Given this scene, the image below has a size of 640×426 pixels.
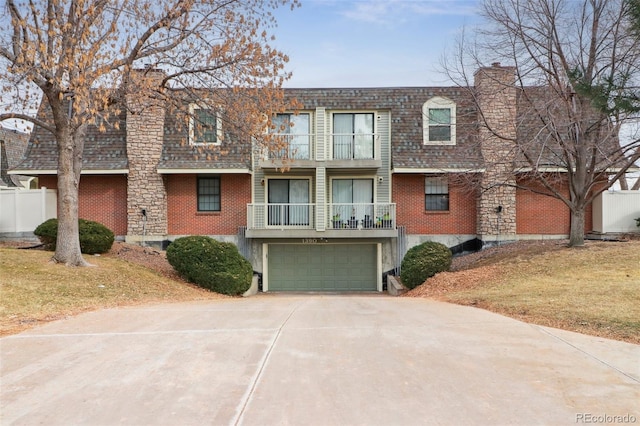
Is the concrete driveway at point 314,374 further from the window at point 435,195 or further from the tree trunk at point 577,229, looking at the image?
the window at point 435,195

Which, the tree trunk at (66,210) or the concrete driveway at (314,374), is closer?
the concrete driveway at (314,374)

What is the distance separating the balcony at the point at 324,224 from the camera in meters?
20.8

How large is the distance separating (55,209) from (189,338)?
16800 mm

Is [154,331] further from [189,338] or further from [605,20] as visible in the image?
[605,20]

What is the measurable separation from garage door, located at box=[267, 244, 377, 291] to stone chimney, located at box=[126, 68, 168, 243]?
5.04 meters

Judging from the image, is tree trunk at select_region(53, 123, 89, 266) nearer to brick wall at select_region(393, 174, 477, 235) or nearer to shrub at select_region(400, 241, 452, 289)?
shrub at select_region(400, 241, 452, 289)

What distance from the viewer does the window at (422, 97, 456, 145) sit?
21812 mm

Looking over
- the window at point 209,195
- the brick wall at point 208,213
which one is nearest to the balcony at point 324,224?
the brick wall at point 208,213

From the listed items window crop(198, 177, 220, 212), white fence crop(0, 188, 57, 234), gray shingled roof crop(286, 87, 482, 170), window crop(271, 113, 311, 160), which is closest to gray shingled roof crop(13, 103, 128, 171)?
white fence crop(0, 188, 57, 234)

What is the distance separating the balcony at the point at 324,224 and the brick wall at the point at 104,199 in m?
5.49

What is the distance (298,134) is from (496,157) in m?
7.93

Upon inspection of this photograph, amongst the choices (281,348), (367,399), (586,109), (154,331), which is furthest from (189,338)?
(586,109)

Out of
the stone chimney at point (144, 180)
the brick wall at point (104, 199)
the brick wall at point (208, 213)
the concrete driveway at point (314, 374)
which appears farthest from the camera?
the brick wall at point (208, 213)

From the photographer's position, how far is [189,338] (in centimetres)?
732
